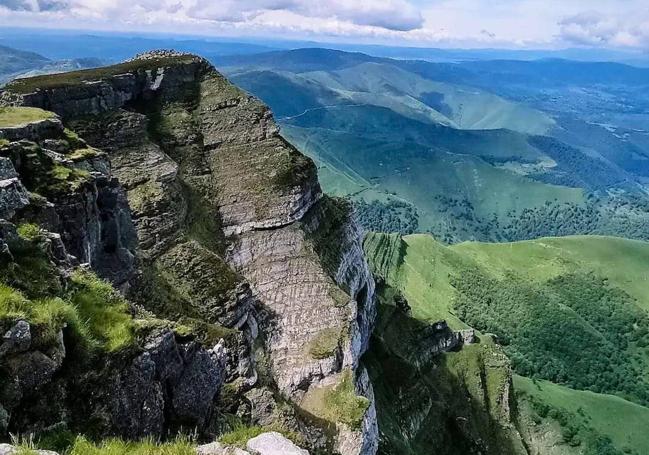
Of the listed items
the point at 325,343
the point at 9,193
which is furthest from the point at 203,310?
the point at 9,193

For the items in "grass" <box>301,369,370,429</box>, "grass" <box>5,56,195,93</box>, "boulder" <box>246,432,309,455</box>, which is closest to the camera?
"boulder" <box>246,432,309,455</box>

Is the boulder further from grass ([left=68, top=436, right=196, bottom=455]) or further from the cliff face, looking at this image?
the cliff face

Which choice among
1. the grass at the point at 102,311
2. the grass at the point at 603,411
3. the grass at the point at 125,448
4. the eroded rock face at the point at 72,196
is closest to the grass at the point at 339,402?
the eroded rock face at the point at 72,196

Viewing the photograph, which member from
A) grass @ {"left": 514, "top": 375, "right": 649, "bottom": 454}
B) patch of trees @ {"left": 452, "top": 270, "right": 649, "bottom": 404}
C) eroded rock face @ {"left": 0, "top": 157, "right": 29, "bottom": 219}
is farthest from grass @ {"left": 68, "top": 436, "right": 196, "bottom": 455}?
patch of trees @ {"left": 452, "top": 270, "right": 649, "bottom": 404}

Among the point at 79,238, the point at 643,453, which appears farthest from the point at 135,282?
the point at 643,453

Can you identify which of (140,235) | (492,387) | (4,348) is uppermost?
(4,348)

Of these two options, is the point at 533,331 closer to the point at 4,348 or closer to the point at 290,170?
the point at 290,170
